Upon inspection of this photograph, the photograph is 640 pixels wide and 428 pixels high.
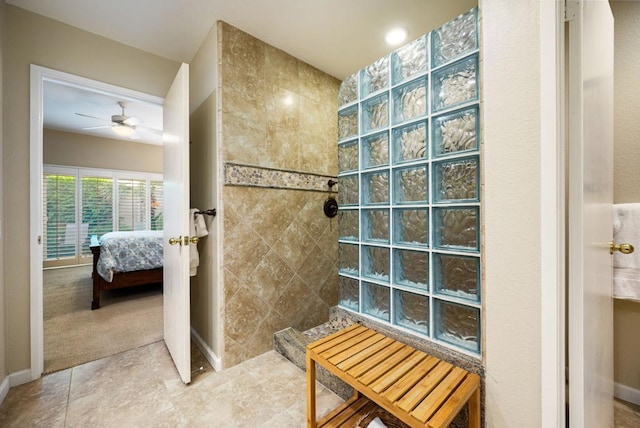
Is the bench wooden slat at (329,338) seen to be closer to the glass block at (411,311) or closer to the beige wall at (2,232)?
the glass block at (411,311)

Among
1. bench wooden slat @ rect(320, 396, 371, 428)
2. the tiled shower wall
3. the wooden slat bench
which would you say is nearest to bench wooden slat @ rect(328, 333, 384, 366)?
the wooden slat bench

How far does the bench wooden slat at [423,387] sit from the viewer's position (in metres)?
0.88

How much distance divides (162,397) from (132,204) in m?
5.36

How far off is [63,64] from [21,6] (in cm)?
35

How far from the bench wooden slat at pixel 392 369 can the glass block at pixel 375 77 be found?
1391mm

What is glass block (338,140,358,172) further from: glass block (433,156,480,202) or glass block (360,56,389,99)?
glass block (433,156,480,202)

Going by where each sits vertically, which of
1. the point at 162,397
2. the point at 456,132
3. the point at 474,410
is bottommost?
the point at 162,397

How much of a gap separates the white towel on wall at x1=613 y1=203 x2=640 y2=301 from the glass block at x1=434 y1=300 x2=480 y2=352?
81 cm

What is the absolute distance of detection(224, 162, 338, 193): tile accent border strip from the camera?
1.78 metres

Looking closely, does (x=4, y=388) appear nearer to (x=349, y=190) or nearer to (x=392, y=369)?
(x=392, y=369)

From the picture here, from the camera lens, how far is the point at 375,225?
5.00 feet

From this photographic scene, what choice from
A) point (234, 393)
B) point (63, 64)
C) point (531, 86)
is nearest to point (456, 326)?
point (531, 86)

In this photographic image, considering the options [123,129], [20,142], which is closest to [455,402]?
[20,142]

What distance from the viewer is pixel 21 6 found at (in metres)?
1.63
